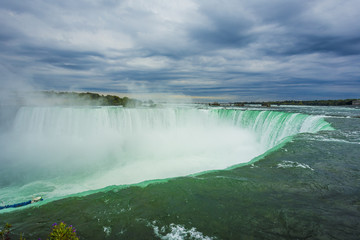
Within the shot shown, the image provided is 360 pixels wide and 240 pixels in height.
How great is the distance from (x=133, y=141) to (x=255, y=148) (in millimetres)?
11489

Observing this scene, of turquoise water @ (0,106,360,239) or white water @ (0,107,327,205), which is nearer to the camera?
turquoise water @ (0,106,360,239)

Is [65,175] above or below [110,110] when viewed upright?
below

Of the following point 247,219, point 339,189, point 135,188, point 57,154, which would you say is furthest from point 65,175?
point 339,189

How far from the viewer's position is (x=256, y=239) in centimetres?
280

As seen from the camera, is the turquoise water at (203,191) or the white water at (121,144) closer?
the turquoise water at (203,191)

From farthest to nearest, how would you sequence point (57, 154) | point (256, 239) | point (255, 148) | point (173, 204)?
point (255, 148), point (57, 154), point (173, 204), point (256, 239)

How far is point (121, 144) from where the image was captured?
18.1 m

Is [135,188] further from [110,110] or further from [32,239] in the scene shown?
[110,110]

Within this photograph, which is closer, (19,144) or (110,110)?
(19,144)

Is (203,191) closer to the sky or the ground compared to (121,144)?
closer to the sky

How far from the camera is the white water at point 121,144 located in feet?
33.9

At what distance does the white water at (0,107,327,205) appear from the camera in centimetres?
1034

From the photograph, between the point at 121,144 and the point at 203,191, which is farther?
the point at 121,144

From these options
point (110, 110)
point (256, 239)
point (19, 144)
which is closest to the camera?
point (256, 239)
